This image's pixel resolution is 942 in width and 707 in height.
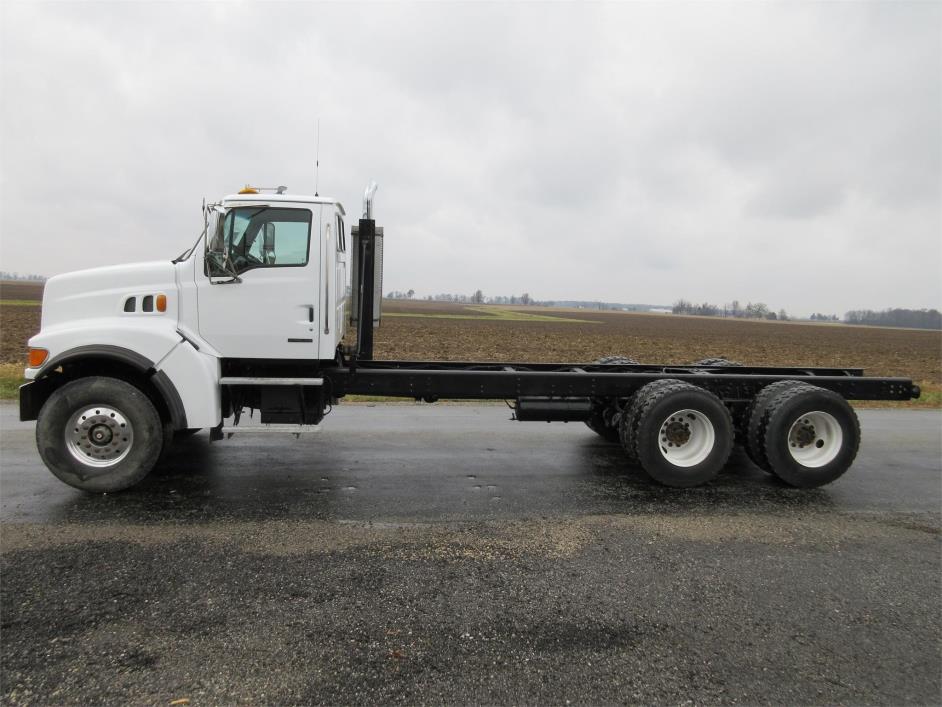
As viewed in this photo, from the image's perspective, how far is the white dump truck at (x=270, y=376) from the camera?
492cm

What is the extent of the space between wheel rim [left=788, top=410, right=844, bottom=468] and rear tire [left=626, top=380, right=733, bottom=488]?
78 centimetres

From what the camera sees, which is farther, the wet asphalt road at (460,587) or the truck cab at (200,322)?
the truck cab at (200,322)

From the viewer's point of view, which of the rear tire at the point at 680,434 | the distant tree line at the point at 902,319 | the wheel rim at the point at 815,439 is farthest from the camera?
the distant tree line at the point at 902,319

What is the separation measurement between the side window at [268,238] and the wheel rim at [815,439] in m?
5.19

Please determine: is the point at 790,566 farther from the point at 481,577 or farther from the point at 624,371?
the point at 624,371

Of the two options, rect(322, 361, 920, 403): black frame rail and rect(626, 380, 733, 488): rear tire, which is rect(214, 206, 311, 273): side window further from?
rect(626, 380, 733, 488): rear tire

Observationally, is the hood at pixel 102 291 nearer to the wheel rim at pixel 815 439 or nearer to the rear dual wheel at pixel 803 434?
the rear dual wheel at pixel 803 434

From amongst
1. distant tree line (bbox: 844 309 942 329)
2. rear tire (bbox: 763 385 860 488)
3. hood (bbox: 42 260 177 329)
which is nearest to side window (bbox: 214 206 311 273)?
hood (bbox: 42 260 177 329)

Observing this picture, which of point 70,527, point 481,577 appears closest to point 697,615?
point 481,577

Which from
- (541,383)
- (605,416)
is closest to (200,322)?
(541,383)

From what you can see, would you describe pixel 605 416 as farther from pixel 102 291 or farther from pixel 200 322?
pixel 102 291

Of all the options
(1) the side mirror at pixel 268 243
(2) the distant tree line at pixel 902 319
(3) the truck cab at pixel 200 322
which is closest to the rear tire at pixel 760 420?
(3) the truck cab at pixel 200 322

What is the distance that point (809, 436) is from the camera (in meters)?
5.77

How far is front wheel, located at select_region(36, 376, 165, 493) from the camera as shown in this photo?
4.84 m
